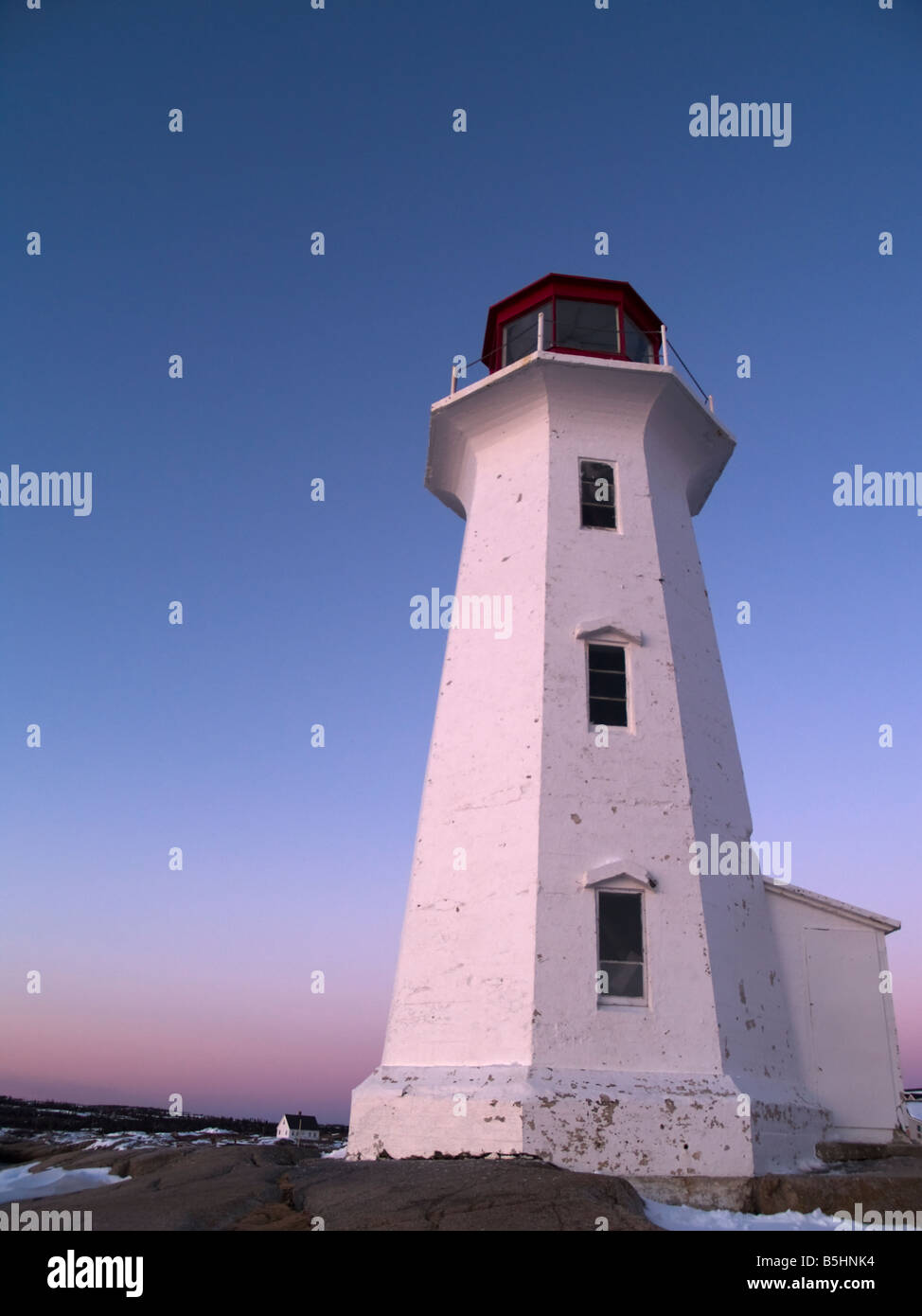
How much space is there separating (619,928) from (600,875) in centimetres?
70

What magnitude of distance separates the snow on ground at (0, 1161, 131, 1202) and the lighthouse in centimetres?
377

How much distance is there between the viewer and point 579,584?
14562mm

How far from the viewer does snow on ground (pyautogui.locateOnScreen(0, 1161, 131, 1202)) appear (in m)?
12.3

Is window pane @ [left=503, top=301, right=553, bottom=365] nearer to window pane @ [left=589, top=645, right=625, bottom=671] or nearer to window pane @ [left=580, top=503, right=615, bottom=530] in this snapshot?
window pane @ [left=580, top=503, right=615, bottom=530]

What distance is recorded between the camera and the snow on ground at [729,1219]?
9.52 m

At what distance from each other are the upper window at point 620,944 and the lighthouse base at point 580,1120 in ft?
3.35

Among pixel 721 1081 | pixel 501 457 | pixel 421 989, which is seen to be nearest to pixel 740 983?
pixel 721 1081

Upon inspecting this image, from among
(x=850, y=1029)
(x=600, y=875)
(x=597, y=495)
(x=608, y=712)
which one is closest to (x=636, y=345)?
(x=597, y=495)

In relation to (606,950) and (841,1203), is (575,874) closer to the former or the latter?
(606,950)

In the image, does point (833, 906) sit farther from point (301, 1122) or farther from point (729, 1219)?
point (301, 1122)

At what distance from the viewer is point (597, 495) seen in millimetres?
15453

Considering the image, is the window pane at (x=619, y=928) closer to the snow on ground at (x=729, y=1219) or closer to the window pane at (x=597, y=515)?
the snow on ground at (x=729, y=1219)
